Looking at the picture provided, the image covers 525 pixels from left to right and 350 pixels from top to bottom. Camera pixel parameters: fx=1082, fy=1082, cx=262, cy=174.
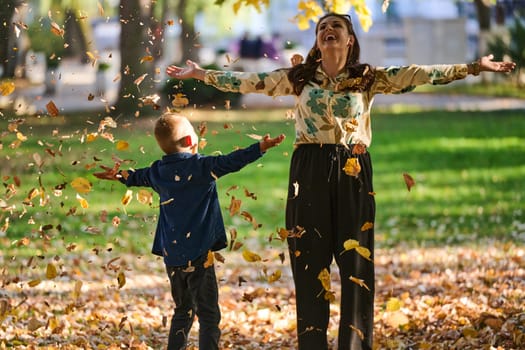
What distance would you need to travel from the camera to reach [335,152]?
4.76 m

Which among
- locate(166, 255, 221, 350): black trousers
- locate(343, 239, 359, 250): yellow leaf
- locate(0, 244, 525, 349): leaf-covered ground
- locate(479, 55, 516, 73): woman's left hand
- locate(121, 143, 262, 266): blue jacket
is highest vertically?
locate(479, 55, 516, 73): woman's left hand

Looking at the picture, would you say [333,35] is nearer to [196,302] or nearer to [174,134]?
[174,134]

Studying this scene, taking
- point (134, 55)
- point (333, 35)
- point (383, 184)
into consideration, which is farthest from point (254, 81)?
point (134, 55)

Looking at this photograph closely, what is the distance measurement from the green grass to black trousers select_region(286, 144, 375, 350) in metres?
1.11

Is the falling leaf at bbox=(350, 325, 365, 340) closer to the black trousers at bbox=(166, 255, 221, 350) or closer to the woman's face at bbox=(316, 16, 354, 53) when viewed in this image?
the black trousers at bbox=(166, 255, 221, 350)

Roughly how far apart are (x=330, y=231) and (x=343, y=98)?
0.60 meters

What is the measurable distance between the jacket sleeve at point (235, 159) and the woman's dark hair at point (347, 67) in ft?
1.38

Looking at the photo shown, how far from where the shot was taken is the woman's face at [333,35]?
15.7 feet

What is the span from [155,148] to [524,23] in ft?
37.5

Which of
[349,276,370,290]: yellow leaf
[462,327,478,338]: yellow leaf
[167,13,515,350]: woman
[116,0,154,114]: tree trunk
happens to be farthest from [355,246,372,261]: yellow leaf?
[116,0,154,114]: tree trunk

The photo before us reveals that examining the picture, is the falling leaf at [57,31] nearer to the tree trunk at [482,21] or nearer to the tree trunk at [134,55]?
the tree trunk at [134,55]

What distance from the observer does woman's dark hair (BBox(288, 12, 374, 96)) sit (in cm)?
480

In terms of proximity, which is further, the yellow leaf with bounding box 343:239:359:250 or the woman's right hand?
the woman's right hand

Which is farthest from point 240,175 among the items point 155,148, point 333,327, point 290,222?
point 290,222
